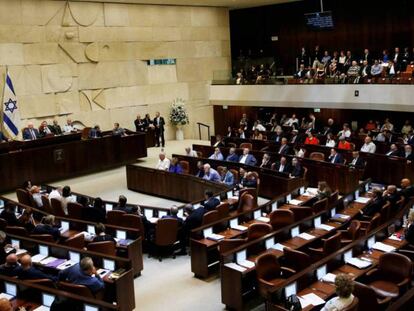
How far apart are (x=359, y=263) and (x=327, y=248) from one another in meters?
0.57

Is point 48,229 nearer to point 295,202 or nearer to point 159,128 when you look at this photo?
point 295,202

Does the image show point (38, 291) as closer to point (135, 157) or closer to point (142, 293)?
point (142, 293)

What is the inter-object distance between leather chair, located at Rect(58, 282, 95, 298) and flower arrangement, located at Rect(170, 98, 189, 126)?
54.2 ft

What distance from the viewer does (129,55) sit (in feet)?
70.0

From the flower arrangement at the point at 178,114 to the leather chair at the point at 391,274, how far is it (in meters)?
16.5

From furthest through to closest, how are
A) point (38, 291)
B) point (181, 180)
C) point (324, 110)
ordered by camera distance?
point (324, 110), point (181, 180), point (38, 291)

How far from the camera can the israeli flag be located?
17266mm

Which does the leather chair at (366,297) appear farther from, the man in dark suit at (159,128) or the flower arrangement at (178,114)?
the flower arrangement at (178,114)

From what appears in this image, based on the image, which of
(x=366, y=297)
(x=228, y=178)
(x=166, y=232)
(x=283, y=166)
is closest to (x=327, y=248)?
(x=366, y=297)

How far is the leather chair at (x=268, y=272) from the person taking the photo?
23.0ft

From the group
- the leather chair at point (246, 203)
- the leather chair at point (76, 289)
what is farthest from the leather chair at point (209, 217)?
the leather chair at point (76, 289)

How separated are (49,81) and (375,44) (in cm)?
1335

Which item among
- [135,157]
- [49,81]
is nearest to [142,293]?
[135,157]

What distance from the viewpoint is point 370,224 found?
873 centimetres
